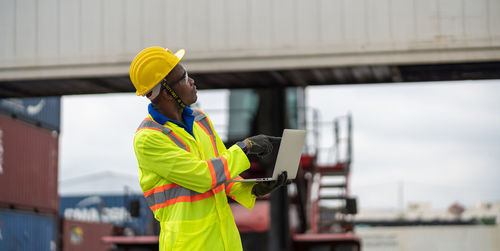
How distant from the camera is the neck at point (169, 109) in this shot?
366 cm

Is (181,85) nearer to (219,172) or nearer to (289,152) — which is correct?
(219,172)

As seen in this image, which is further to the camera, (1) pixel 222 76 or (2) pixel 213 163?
(1) pixel 222 76

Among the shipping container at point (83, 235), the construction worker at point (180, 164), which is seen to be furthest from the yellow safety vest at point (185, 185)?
Answer: the shipping container at point (83, 235)

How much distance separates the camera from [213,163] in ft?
11.5

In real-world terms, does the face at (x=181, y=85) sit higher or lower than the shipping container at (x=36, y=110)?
lower

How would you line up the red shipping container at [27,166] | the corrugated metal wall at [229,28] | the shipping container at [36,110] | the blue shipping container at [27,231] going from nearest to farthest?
the corrugated metal wall at [229,28]
the blue shipping container at [27,231]
the red shipping container at [27,166]
the shipping container at [36,110]

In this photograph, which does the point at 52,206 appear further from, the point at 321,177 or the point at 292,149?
the point at 292,149

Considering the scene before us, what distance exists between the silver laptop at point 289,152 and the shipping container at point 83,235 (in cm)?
2294

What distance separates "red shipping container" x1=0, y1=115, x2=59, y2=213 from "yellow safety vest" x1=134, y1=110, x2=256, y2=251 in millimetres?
16847

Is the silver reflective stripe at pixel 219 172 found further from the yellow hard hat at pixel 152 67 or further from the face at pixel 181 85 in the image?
the yellow hard hat at pixel 152 67

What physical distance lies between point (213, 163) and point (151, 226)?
30.3 ft

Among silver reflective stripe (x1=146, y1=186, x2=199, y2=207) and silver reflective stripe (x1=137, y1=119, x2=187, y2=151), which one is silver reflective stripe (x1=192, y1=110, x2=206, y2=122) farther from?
silver reflective stripe (x1=146, y1=186, x2=199, y2=207)

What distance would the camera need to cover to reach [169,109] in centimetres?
367

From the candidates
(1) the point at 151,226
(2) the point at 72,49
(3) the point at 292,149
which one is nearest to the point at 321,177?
(1) the point at 151,226
